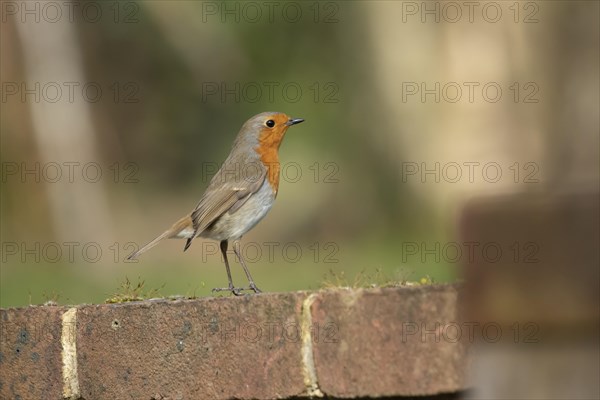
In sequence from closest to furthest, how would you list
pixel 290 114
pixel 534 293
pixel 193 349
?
pixel 534 293 → pixel 193 349 → pixel 290 114

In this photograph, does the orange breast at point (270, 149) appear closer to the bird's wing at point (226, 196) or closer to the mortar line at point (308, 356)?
the bird's wing at point (226, 196)

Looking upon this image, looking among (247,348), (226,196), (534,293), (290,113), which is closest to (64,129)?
(290,113)

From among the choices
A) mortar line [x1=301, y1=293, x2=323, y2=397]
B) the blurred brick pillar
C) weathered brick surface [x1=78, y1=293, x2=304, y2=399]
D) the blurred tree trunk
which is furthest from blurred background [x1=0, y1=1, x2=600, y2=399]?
the blurred brick pillar

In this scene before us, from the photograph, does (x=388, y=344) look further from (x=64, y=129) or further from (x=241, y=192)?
(x=64, y=129)

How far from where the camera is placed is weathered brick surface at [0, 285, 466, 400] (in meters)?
Answer: 2.97

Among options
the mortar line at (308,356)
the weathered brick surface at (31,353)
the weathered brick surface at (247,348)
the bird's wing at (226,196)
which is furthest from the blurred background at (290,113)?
the mortar line at (308,356)

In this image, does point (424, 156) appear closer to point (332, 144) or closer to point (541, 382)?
point (332, 144)

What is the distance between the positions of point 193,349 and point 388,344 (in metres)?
0.73

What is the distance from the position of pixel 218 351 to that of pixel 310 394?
347mm

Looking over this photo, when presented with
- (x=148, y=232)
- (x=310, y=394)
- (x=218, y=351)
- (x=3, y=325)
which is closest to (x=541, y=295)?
(x=310, y=394)

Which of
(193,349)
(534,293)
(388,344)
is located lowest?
(193,349)

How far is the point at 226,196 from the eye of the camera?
604 cm

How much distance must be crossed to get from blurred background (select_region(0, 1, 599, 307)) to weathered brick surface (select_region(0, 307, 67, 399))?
6326mm

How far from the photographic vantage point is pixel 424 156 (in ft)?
47.4
